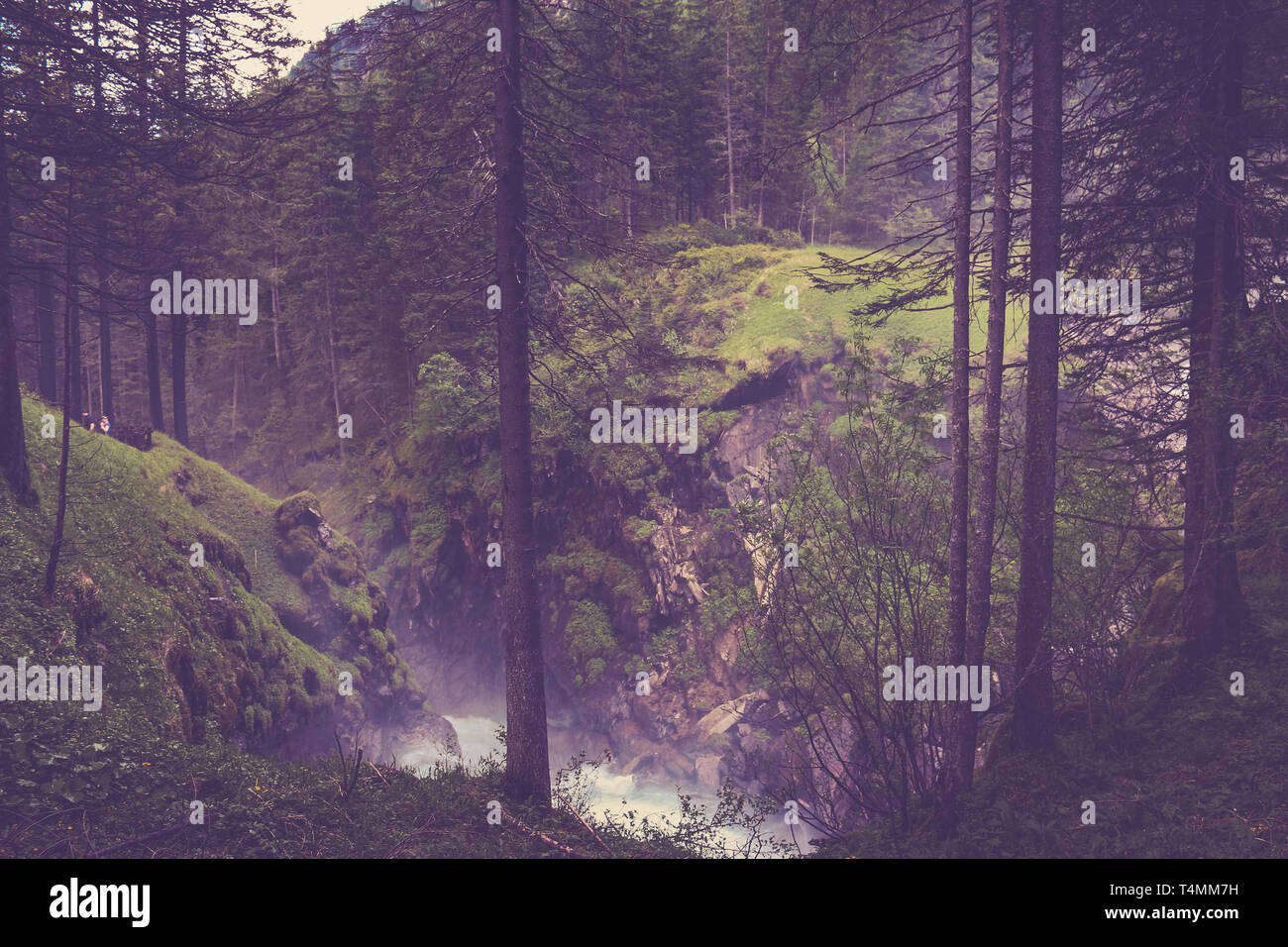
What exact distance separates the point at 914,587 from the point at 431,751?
19542mm

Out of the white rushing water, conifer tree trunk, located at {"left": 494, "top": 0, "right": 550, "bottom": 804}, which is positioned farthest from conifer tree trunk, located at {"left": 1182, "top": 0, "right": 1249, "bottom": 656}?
the white rushing water

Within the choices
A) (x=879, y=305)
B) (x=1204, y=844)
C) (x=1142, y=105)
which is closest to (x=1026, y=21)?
(x=1142, y=105)

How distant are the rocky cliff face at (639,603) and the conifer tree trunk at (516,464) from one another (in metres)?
13.3

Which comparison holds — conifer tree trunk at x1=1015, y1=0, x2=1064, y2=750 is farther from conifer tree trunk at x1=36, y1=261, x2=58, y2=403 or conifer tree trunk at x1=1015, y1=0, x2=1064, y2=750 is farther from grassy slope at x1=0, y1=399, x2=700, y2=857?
conifer tree trunk at x1=36, y1=261, x2=58, y2=403

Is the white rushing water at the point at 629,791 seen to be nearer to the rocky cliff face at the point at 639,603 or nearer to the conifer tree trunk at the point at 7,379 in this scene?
the rocky cliff face at the point at 639,603

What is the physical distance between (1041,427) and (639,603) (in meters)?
18.2

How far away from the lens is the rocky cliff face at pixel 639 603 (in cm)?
2589

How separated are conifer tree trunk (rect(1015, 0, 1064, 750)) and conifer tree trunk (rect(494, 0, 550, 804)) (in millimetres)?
6750

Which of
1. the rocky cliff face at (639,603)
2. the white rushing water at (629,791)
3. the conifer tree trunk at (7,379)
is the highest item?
the conifer tree trunk at (7,379)

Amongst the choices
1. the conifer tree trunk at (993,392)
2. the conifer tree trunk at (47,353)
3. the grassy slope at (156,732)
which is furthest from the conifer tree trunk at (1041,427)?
the conifer tree trunk at (47,353)

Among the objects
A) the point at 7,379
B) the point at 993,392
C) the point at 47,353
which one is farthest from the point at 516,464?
the point at 47,353

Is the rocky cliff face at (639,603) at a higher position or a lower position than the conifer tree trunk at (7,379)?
lower

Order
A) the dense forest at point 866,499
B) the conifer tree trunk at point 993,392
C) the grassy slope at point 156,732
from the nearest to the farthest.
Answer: the grassy slope at point 156,732, the dense forest at point 866,499, the conifer tree trunk at point 993,392

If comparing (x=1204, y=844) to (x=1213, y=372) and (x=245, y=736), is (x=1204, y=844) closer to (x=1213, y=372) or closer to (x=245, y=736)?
(x=1213, y=372)
